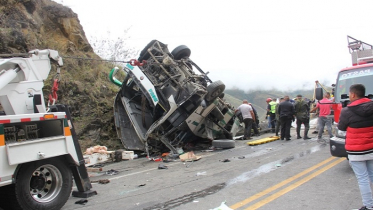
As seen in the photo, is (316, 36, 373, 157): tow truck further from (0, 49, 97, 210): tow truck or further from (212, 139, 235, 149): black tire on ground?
(0, 49, 97, 210): tow truck

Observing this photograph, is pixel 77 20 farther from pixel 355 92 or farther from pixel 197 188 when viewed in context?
pixel 355 92

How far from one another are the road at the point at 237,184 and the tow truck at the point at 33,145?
1.43 feet

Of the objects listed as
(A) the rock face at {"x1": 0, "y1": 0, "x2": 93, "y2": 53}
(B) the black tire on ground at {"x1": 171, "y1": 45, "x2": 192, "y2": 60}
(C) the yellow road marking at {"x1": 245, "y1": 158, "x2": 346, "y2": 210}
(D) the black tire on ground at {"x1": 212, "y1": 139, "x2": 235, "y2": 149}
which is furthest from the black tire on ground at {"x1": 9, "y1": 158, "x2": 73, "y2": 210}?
(A) the rock face at {"x1": 0, "y1": 0, "x2": 93, "y2": 53}

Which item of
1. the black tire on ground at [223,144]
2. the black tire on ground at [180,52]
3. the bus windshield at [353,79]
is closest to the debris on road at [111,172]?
the black tire on ground at [223,144]

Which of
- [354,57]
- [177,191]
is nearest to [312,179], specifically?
[177,191]

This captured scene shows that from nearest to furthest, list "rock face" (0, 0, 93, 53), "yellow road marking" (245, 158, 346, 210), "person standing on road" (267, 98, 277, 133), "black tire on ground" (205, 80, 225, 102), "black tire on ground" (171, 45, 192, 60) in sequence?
"yellow road marking" (245, 158, 346, 210) → "black tire on ground" (205, 80, 225, 102) → "black tire on ground" (171, 45, 192, 60) → "rock face" (0, 0, 93, 53) → "person standing on road" (267, 98, 277, 133)

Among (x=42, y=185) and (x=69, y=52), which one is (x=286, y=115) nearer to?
(x=42, y=185)

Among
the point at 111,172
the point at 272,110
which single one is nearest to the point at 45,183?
the point at 111,172

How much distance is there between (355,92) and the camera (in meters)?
3.75

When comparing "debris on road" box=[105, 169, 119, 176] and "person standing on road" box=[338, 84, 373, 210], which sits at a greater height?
"person standing on road" box=[338, 84, 373, 210]

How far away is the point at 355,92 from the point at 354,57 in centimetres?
565

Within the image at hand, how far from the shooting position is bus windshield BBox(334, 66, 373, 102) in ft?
21.2

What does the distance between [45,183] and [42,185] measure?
0.18 ft

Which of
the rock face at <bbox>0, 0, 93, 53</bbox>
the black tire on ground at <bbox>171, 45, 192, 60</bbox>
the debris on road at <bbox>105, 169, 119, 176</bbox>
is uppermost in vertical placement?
the rock face at <bbox>0, 0, 93, 53</bbox>
